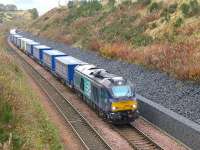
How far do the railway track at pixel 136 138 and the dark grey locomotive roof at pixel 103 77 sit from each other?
2.60m

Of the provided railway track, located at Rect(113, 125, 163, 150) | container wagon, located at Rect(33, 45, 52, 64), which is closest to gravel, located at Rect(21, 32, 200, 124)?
railway track, located at Rect(113, 125, 163, 150)

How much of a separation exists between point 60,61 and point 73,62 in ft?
8.15

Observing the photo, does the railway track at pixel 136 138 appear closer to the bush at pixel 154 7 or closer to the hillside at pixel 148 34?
the hillside at pixel 148 34

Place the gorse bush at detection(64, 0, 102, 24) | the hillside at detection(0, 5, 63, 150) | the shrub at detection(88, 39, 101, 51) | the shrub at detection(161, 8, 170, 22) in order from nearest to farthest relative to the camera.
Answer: the hillside at detection(0, 5, 63, 150), the shrub at detection(161, 8, 170, 22), the shrub at detection(88, 39, 101, 51), the gorse bush at detection(64, 0, 102, 24)

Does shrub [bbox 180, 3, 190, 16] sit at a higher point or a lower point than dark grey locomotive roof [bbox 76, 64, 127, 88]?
higher

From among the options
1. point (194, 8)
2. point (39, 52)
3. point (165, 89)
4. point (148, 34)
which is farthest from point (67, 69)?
point (194, 8)

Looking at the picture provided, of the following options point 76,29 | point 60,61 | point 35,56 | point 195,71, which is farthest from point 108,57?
point 76,29

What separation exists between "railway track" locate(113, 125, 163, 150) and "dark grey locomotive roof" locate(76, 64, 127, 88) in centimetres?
260

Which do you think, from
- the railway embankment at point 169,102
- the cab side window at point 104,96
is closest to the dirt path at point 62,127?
the cab side window at point 104,96

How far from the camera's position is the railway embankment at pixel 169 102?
2122 centimetres

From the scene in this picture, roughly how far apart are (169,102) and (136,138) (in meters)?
4.27

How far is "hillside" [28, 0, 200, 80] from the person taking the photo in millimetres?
32881

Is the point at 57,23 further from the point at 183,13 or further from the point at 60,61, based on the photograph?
the point at 60,61

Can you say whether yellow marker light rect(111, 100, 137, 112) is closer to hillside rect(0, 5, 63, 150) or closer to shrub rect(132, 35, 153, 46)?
hillside rect(0, 5, 63, 150)
